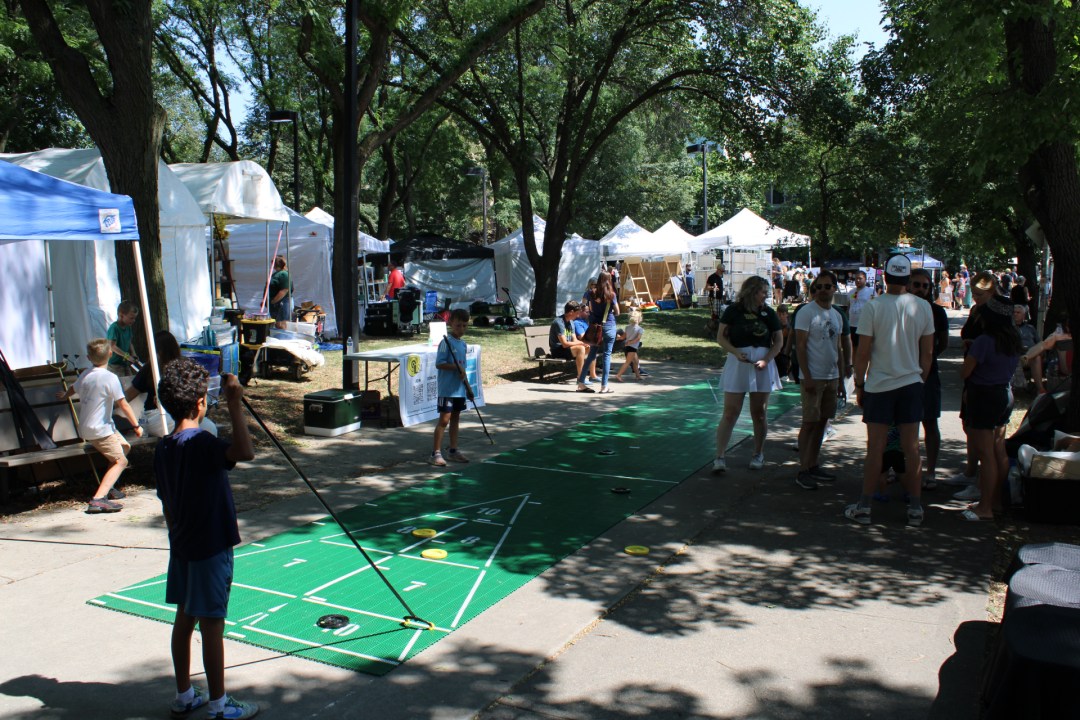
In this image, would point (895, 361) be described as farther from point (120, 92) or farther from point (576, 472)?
point (120, 92)

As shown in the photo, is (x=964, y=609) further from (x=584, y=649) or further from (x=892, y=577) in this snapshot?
(x=584, y=649)

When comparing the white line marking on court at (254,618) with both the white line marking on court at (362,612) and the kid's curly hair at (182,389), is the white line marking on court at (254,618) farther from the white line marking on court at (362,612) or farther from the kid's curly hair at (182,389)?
the kid's curly hair at (182,389)

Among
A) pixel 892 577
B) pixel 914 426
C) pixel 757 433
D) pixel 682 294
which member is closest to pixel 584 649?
pixel 892 577

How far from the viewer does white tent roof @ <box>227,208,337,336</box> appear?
21.5 meters

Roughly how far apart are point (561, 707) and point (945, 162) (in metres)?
17.3

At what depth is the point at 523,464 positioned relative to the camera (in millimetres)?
8883

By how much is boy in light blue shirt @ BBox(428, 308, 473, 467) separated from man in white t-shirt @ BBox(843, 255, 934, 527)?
3507 mm

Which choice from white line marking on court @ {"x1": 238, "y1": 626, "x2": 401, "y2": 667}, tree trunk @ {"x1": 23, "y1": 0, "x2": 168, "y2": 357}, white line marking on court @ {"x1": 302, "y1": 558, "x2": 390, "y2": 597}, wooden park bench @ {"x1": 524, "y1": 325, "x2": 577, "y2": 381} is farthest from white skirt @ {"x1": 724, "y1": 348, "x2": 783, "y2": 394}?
wooden park bench @ {"x1": 524, "y1": 325, "x2": 577, "y2": 381}

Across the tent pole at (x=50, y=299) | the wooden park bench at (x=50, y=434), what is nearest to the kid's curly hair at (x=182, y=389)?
the wooden park bench at (x=50, y=434)

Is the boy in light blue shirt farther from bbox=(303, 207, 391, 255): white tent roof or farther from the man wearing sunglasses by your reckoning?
bbox=(303, 207, 391, 255): white tent roof

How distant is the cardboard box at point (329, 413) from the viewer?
33.1 ft

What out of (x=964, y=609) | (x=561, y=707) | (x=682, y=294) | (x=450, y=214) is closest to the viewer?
(x=561, y=707)

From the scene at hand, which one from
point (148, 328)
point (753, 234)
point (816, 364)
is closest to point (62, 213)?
point (148, 328)

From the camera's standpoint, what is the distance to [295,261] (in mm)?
22047
